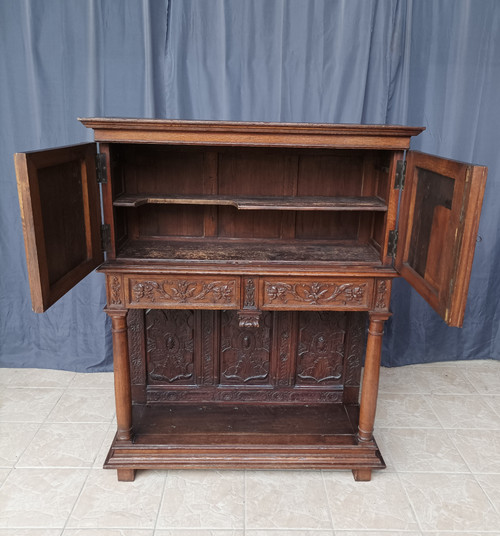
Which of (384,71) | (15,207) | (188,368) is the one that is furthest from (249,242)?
(15,207)

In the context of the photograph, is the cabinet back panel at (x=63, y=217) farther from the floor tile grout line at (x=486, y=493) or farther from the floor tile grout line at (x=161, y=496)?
the floor tile grout line at (x=486, y=493)

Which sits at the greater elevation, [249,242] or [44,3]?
[44,3]

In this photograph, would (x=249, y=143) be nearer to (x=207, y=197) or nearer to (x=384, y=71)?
(x=207, y=197)

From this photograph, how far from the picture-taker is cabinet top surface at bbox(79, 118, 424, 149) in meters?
1.89

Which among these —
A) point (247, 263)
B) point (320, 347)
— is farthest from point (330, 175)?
point (320, 347)

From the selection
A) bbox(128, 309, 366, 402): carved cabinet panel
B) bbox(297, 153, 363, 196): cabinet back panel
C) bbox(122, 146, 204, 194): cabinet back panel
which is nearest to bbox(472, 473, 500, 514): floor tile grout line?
bbox(128, 309, 366, 402): carved cabinet panel

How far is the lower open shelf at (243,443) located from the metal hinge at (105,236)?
34.8 inches

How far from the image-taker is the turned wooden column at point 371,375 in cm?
212

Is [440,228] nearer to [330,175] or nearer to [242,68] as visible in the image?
[330,175]

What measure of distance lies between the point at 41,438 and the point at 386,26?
2779mm

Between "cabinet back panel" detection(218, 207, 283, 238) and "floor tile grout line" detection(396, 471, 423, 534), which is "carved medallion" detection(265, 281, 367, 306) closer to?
"cabinet back panel" detection(218, 207, 283, 238)

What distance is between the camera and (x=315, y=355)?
8.66 feet

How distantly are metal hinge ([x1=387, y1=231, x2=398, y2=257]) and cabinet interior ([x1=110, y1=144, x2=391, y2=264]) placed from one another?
0.42 feet

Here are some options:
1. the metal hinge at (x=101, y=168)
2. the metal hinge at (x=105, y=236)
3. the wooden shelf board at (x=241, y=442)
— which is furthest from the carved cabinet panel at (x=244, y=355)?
the metal hinge at (x=101, y=168)
